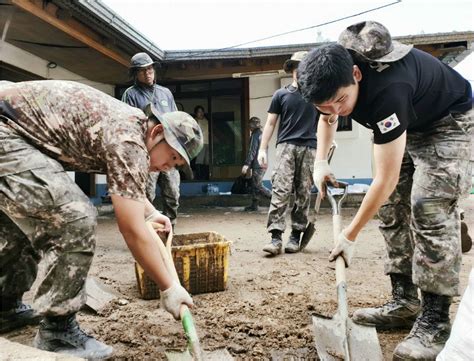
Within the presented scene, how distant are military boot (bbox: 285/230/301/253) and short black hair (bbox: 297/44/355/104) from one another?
2.68 m

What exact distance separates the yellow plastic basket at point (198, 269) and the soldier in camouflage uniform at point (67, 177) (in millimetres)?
844

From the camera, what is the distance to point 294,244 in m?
4.26

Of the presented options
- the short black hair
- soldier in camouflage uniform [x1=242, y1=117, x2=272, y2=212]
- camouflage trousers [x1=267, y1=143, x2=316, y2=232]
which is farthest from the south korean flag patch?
soldier in camouflage uniform [x1=242, y1=117, x2=272, y2=212]

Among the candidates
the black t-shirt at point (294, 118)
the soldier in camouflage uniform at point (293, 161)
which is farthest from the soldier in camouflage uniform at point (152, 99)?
the black t-shirt at point (294, 118)

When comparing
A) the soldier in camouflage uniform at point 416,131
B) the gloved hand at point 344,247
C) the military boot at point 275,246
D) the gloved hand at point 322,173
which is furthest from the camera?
the military boot at point 275,246

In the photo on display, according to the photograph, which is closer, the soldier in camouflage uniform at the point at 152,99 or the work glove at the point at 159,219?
the work glove at the point at 159,219

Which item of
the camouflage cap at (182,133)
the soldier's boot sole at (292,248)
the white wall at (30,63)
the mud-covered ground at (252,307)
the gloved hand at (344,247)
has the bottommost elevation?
the mud-covered ground at (252,307)

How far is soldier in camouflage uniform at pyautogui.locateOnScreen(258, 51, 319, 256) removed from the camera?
165 inches

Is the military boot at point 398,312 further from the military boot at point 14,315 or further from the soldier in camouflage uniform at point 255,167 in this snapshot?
the soldier in camouflage uniform at point 255,167

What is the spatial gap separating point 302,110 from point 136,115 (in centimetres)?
275

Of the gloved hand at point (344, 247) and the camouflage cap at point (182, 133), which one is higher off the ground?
the camouflage cap at point (182, 133)

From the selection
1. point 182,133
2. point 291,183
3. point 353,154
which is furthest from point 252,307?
point 353,154

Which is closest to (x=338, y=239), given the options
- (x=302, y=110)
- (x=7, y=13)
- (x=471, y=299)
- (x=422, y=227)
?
(x=422, y=227)

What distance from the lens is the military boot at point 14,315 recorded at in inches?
89.5
